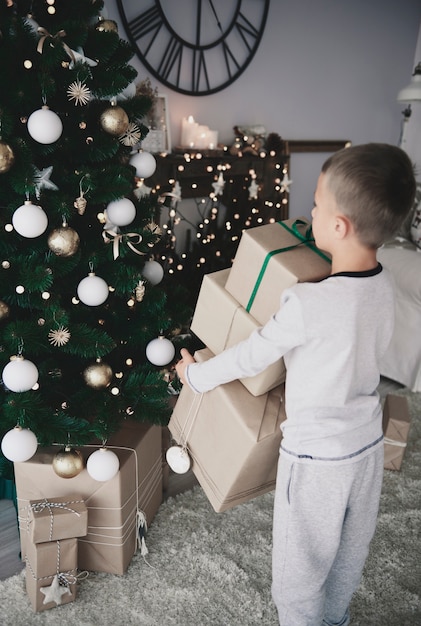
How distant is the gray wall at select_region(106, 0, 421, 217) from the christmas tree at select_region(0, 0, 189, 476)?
1565mm

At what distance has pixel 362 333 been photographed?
3.24ft

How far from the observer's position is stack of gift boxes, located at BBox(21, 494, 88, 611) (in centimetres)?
130

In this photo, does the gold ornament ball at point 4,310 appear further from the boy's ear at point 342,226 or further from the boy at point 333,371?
the boy's ear at point 342,226

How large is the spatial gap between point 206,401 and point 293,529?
360 millimetres

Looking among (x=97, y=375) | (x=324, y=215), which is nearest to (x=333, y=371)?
(x=324, y=215)

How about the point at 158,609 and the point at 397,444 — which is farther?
the point at 397,444

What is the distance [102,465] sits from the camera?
1.31m

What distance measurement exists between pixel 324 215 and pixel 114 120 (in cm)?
60

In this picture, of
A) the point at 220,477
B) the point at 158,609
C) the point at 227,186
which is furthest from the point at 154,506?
the point at 227,186

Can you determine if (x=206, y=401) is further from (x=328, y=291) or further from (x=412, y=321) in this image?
(x=412, y=321)

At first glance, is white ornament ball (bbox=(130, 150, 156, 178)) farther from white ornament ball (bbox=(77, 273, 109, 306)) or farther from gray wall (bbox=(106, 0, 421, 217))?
gray wall (bbox=(106, 0, 421, 217))

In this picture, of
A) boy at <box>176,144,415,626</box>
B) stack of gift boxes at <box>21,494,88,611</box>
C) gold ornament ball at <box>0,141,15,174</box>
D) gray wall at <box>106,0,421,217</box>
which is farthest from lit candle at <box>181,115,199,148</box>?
stack of gift boxes at <box>21,494,88,611</box>

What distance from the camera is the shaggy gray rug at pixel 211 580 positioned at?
4.51ft

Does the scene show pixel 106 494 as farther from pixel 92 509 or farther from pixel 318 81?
pixel 318 81
